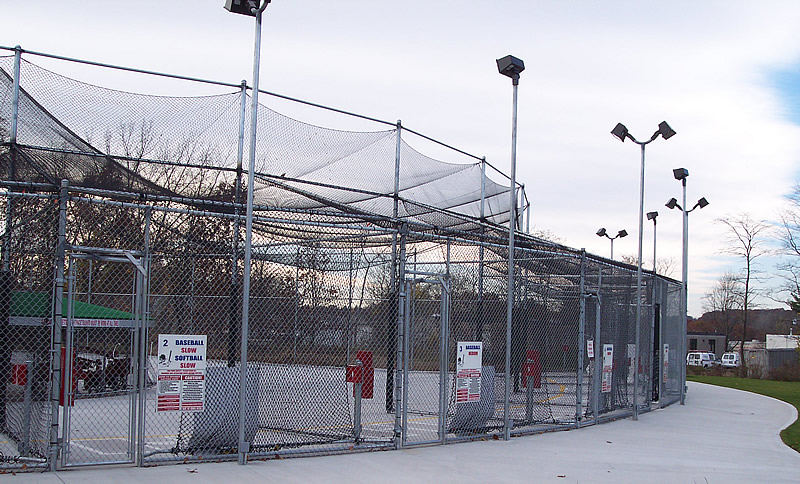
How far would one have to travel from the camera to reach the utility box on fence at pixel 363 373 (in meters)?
9.83

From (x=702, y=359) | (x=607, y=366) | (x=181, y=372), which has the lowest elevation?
(x=702, y=359)

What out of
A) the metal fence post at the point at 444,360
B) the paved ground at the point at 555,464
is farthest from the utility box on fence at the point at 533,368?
the metal fence post at the point at 444,360

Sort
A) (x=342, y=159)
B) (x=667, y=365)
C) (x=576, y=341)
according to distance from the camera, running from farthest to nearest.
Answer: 1. (x=667, y=365)
2. (x=576, y=341)
3. (x=342, y=159)

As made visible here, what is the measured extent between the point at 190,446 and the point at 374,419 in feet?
15.4

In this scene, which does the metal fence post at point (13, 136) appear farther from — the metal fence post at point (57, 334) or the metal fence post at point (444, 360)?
the metal fence post at point (444, 360)

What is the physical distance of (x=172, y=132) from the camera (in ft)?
33.5

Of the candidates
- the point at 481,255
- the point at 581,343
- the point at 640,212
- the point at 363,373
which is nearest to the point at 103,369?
the point at 363,373

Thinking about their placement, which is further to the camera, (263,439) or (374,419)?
(374,419)

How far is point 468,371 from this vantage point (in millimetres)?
10750

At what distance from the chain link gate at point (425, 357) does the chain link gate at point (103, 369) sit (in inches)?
133

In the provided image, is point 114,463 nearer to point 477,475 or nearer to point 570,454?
point 477,475

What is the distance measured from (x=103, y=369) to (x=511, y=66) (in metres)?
9.09

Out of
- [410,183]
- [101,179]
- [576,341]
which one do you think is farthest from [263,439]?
[576,341]

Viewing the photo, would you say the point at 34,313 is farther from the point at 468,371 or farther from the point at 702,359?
the point at 702,359
